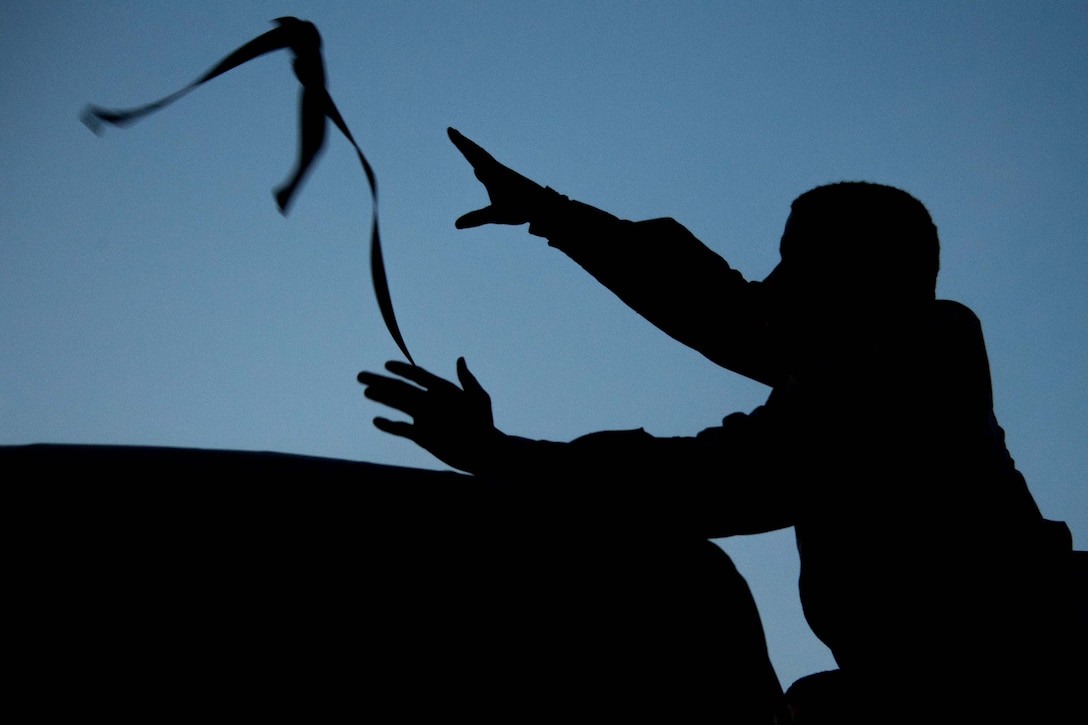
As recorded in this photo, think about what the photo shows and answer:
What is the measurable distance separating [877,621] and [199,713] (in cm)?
85

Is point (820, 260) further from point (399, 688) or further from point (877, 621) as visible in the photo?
point (399, 688)

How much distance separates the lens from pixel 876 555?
3.30 feet

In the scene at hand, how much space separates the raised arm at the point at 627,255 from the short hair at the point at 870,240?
18.7 inches

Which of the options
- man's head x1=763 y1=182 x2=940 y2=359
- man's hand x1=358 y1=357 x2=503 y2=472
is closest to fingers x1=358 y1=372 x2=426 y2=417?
man's hand x1=358 y1=357 x2=503 y2=472

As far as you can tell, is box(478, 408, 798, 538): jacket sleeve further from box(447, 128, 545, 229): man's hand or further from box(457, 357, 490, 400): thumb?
box(447, 128, 545, 229): man's hand

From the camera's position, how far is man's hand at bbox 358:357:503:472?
0.99 m

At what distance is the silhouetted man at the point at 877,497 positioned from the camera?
0.95 meters

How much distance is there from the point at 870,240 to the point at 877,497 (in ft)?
1.70

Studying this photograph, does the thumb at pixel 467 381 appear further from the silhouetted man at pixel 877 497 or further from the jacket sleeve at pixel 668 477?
the jacket sleeve at pixel 668 477

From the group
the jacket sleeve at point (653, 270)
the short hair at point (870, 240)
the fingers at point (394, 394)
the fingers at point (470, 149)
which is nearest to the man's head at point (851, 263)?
the short hair at point (870, 240)

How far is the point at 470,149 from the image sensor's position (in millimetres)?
1960

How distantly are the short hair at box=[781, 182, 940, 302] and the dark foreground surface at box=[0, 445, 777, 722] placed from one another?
728 mm

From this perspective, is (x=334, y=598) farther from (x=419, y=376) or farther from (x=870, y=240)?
(x=870, y=240)

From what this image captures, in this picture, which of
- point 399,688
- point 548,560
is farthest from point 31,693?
point 548,560
